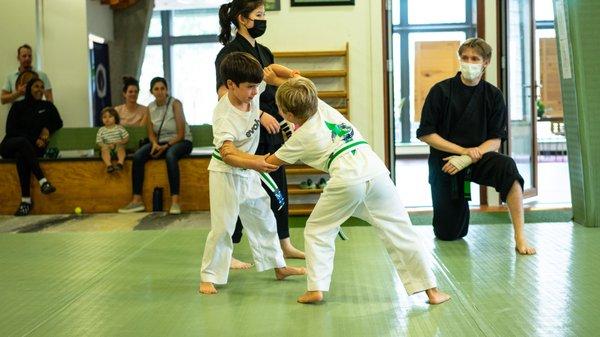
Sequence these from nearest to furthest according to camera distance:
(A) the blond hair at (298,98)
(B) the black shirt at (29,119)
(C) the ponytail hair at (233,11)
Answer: (A) the blond hair at (298,98) < (C) the ponytail hair at (233,11) < (B) the black shirt at (29,119)

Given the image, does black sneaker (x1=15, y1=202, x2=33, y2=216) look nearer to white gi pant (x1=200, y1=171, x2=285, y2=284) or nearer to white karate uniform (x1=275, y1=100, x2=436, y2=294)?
white gi pant (x1=200, y1=171, x2=285, y2=284)

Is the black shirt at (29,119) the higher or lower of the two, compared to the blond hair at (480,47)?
lower

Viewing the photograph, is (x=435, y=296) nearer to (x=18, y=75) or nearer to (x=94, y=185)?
(x=94, y=185)

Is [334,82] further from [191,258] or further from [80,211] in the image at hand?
[191,258]

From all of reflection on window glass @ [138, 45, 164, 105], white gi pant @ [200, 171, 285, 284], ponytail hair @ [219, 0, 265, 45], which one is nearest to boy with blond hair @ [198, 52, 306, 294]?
white gi pant @ [200, 171, 285, 284]

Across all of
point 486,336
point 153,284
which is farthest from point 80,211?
point 486,336

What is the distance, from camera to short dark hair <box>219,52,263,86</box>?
10.6 feet

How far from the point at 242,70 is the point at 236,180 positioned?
1.59ft

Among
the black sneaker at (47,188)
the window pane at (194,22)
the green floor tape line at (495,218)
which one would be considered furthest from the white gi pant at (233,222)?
the window pane at (194,22)

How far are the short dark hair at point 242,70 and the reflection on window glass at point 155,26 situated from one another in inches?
314

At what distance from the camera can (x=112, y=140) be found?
6973 millimetres

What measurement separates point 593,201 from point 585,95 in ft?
2.19

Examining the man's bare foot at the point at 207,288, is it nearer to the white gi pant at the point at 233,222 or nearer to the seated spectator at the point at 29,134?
the white gi pant at the point at 233,222

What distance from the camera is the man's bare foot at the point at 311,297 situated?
3098 millimetres
